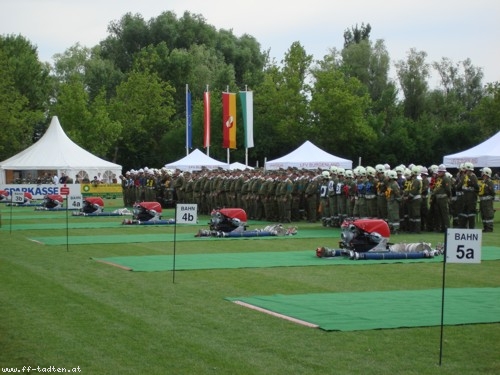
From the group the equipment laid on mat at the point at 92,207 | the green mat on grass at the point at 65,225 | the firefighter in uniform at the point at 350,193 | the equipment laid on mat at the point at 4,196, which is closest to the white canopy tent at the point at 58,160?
the equipment laid on mat at the point at 4,196

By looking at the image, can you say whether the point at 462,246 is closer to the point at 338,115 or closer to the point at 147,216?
the point at 147,216

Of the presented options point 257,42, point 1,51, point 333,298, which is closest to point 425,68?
point 257,42

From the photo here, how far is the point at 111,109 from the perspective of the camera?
8450 cm

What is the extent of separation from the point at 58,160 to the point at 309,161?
22.7 m

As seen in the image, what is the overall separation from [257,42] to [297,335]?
95847 mm

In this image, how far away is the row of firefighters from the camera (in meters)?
28.4

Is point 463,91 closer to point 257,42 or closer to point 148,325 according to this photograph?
point 257,42

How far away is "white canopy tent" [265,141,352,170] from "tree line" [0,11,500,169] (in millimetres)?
20515

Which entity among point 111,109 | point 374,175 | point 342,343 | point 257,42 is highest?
point 257,42

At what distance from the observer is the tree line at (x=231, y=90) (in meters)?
71.4

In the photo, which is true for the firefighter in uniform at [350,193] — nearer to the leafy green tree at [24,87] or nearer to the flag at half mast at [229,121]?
the flag at half mast at [229,121]

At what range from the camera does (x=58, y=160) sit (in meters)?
62.5

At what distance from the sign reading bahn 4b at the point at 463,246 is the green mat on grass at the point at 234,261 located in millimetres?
9041

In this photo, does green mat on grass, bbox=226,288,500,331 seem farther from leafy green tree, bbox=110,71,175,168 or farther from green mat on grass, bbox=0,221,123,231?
leafy green tree, bbox=110,71,175,168
